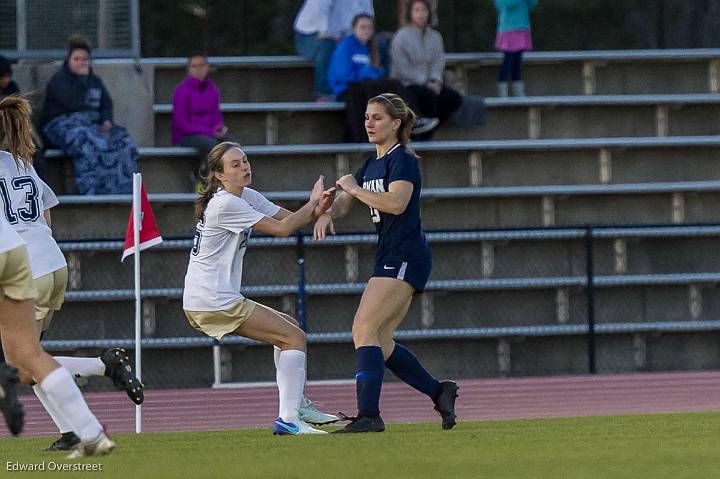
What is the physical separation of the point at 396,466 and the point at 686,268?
1029cm

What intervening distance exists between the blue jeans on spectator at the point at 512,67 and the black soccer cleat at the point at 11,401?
38.7 feet

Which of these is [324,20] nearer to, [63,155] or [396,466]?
[63,155]

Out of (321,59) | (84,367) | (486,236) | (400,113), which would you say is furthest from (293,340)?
(321,59)

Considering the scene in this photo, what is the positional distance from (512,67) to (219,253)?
9193mm

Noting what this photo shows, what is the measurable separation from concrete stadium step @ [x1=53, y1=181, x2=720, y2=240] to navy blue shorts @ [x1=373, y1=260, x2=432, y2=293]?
22.6 feet

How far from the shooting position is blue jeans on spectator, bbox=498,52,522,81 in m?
18.5

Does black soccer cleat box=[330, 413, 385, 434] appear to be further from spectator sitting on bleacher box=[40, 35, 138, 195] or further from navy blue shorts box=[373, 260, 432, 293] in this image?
spectator sitting on bleacher box=[40, 35, 138, 195]

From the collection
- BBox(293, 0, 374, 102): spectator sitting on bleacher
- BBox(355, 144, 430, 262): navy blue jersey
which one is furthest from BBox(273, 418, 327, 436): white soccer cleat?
BBox(293, 0, 374, 102): spectator sitting on bleacher

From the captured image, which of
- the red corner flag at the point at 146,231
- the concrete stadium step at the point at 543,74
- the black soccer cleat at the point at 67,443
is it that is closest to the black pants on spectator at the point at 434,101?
the concrete stadium step at the point at 543,74

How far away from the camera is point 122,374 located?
9.38 m

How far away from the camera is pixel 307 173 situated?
1748cm

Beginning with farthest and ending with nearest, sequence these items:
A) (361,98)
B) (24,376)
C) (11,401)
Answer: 1. (361,98)
2. (24,376)
3. (11,401)

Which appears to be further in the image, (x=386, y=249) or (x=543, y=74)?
(x=543, y=74)

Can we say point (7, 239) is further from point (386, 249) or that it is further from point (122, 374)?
point (386, 249)
